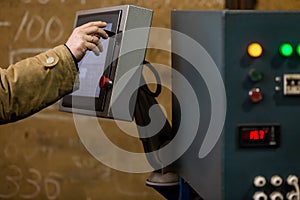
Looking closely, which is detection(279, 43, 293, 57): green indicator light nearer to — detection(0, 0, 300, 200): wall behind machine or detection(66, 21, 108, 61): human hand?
detection(66, 21, 108, 61): human hand

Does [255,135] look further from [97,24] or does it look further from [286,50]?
[97,24]

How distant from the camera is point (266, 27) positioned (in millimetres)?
983

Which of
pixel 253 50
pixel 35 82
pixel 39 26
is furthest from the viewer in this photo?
pixel 39 26

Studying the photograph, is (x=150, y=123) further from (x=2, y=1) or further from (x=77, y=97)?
(x=2, y=1)

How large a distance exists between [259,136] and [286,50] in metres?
0.18

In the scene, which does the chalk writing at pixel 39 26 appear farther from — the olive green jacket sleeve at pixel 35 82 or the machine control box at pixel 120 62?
the olive green jacket sleeve at pixel 35 82

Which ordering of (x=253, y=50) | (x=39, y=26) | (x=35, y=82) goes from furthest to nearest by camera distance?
(x=39, y=26) < (x=35, y=82) < (x=253, y=50)

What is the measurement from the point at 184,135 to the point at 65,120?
1119 millimetres

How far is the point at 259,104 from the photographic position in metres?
0.99

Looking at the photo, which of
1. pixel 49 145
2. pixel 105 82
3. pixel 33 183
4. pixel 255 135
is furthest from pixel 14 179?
pixel 255 135

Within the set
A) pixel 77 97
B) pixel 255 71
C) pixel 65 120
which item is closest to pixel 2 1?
pixel 65 120

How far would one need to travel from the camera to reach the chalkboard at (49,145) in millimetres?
2330

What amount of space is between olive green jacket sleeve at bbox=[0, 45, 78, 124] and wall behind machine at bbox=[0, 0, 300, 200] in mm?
1100

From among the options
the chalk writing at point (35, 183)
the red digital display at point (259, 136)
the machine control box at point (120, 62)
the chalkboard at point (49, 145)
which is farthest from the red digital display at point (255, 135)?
the chalk writing at point (35, 183)
